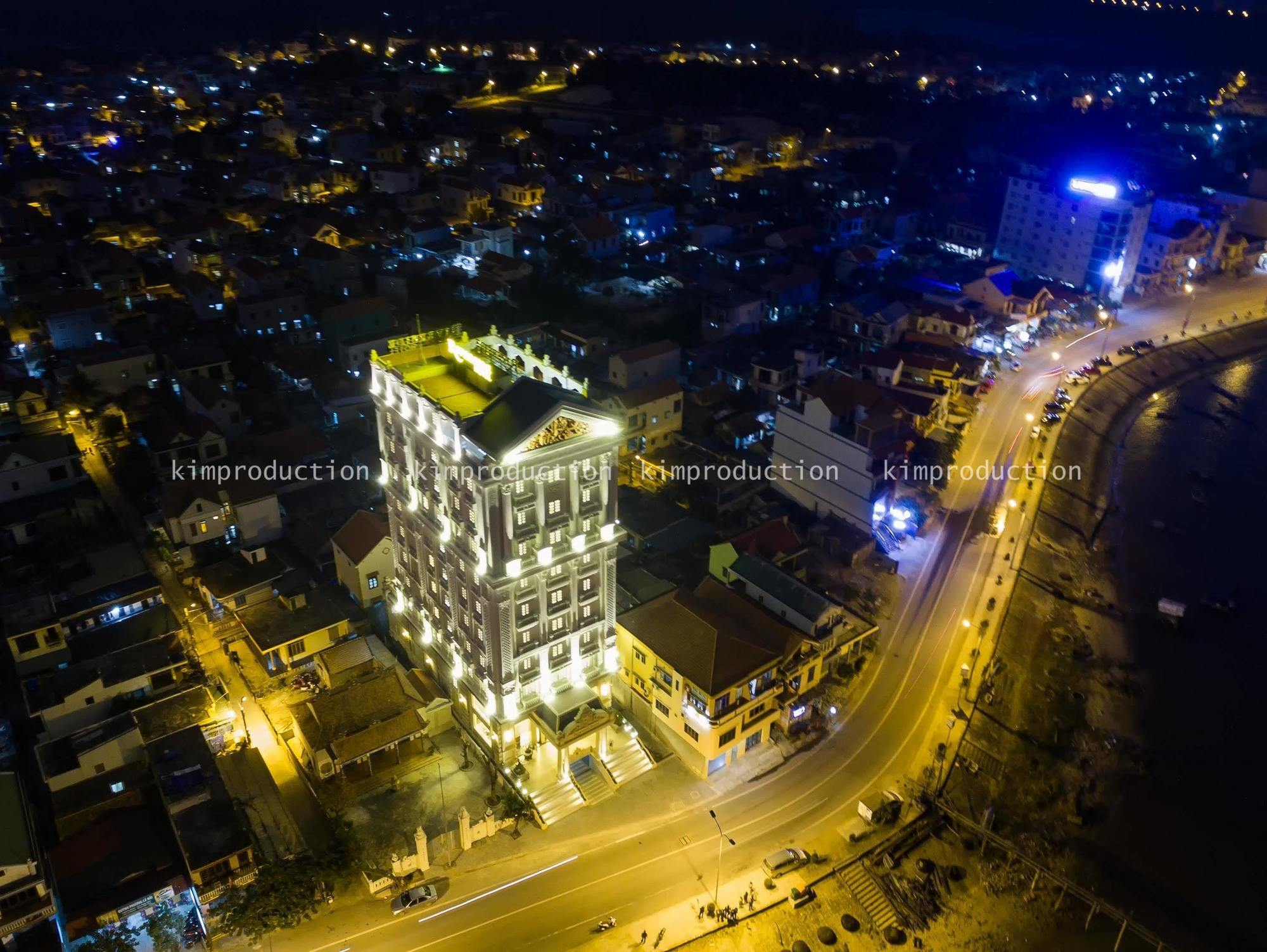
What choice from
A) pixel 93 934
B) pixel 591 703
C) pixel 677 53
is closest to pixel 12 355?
pixel 93 934

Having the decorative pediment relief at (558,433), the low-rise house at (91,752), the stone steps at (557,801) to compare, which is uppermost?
the decorative pediment relief at (558,433)

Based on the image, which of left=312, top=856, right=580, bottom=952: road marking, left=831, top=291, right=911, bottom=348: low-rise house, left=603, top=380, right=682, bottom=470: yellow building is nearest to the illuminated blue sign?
left=831, top=291, right=911, bottom=348: low-rise house

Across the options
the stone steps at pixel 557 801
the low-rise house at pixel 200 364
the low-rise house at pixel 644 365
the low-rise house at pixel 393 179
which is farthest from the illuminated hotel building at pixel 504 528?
the low-rise house at pixel 393 179

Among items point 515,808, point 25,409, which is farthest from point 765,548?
point 25,409

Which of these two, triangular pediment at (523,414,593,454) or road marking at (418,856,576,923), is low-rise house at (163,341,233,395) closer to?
triangular pediment at (523,414,593,454)

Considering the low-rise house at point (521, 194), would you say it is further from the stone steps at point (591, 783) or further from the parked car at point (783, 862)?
the parked car at point (783, 862)

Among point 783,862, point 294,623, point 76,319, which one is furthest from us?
point 76,319

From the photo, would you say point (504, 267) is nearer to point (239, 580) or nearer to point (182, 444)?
point (182, 444)
